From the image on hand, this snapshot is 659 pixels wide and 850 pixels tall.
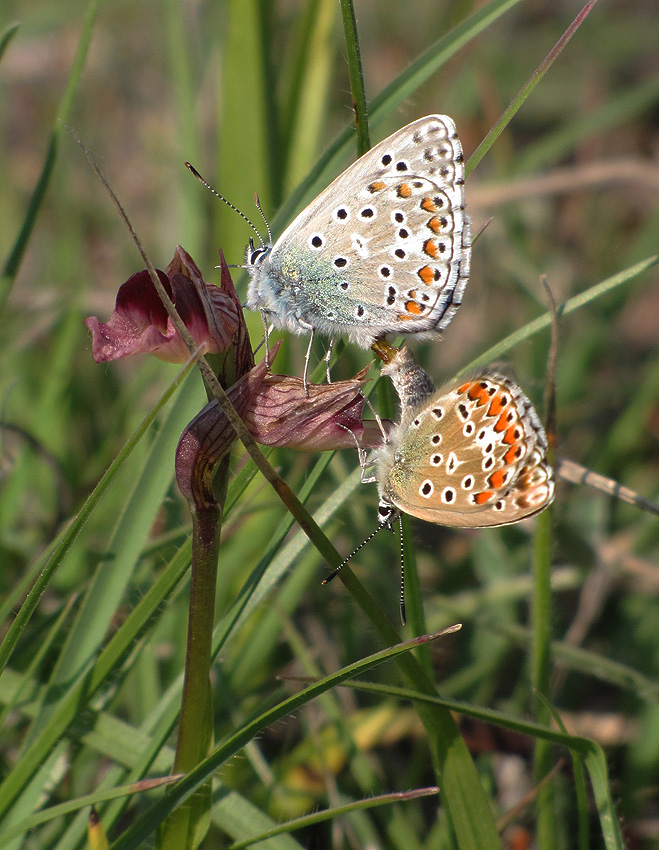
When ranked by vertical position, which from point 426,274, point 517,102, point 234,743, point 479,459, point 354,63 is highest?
point 354,63

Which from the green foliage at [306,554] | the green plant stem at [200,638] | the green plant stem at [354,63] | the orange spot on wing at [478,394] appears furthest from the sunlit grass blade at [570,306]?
the green plant stem at [200,638]

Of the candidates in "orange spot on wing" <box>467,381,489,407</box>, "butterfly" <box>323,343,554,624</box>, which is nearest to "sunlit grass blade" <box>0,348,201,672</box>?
"butterfly" <box>323,343,554,624</box>

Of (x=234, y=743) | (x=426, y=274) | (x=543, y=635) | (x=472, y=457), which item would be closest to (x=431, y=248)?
(x=426, y=274)

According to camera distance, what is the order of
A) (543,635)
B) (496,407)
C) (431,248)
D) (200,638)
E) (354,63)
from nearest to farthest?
1. (200,638)
2. (354,63)
3. (496,407)
4. (543,635)
5. (431,248)

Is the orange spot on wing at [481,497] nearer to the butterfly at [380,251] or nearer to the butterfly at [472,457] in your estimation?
the butterfly at [472,457]

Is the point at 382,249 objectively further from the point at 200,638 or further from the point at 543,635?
the point at 200,638

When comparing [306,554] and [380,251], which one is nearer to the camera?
[380,251]

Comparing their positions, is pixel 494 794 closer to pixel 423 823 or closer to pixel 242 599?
pixel 423 823

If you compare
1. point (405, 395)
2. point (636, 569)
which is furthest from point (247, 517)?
point (636, 569)
